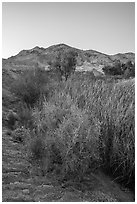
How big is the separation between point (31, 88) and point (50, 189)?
27.6 feet

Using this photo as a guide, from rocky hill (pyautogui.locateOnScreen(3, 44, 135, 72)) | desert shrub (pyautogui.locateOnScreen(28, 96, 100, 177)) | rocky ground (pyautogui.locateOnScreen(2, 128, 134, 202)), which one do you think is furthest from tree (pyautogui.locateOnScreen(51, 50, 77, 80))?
rocky hill (pyautogui.locateOnScreen(3, 44, 135, 72))

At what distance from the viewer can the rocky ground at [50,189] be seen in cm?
447

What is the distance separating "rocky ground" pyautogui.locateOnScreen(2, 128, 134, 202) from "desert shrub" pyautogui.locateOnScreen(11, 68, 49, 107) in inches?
264

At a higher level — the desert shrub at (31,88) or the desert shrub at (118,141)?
the desert shrub at (31,88)

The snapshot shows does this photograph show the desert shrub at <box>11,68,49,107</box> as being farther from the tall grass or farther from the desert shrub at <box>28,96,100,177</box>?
the desert shrub at <box>28,96,100,177</box>

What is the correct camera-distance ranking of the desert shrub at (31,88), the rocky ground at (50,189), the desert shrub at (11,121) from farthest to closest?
1. the desert shrub at (31,88)
2. the desert shrub at (11,121)
3. the rocky ground at (50,189)

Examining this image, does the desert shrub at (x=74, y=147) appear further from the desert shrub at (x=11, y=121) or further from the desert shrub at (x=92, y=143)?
the desert shrub at (x=11, y=121)

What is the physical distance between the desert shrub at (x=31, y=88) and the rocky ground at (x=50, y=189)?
6.71 metres

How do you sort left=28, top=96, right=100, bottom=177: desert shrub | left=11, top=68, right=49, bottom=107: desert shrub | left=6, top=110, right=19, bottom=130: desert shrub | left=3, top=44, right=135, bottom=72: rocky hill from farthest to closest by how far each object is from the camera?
left=3, top=44, right=135, bottom=72: rocky hill < left=11, top=68, right=49, bottom=107: desert shrub < left=6, top=110, right=19, bottom=130: desert shrub < left=28, top=96, right=100, bottom=177: desert shrub

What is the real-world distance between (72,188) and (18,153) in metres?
2.28

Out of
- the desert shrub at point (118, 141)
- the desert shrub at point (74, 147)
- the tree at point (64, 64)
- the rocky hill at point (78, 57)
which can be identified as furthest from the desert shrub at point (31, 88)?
the rocky hill at point (78, 57)

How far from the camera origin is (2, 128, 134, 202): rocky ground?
4.47m

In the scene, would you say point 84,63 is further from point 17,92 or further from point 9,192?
point 9,192

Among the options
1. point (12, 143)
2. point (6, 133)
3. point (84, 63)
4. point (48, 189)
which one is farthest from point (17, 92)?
point (84, 63)
